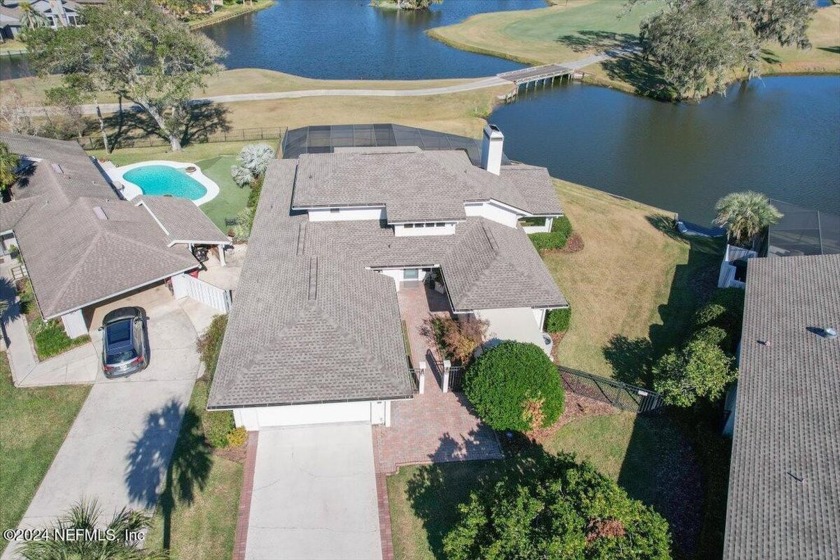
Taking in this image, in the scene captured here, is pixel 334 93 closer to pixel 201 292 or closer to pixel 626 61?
pixel 201 292

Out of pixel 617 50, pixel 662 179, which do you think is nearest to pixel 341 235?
pixel 662 179

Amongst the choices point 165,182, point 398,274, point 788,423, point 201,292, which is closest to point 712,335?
point 788,423

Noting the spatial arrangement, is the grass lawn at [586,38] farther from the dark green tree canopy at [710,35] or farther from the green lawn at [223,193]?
the green lawn at [223,193]

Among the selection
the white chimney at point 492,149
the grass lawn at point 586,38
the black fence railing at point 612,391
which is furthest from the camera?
the grass lawn at point 586,38

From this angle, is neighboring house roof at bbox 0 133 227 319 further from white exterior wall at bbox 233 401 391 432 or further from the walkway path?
the walkway path

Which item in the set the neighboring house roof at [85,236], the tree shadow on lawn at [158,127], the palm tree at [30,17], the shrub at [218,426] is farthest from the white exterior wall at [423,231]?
the palm tree at [30,17]

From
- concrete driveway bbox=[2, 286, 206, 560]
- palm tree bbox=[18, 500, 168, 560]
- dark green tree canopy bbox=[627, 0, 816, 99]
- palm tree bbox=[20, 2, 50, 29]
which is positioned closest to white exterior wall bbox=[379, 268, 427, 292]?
concrete driveway bbox=[2, 286, 206, 560]
